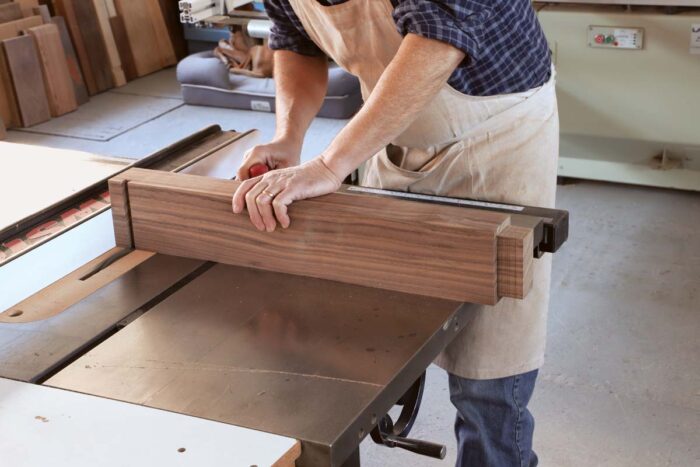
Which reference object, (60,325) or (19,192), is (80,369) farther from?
(19,192)

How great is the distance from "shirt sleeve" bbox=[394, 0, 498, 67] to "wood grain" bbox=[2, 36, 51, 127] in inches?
95.5

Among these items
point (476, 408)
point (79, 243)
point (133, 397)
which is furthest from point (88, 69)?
point (133, 397)

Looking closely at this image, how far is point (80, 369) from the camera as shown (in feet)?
3.73

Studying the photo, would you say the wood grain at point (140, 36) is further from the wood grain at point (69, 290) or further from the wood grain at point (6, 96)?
the wood grain at point (69, 290)

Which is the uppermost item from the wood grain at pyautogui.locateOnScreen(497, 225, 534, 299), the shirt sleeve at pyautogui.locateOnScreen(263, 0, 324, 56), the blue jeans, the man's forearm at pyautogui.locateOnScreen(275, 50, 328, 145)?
the shirt sleeve at pyautogui.locateOnScreen(263, 0, 324, 56)

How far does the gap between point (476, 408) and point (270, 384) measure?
59 cm

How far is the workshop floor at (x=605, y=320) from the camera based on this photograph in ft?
7.20

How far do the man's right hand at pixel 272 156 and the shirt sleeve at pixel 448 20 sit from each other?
0.33m

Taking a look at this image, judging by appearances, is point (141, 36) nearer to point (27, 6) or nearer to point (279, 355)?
point (27, 6)

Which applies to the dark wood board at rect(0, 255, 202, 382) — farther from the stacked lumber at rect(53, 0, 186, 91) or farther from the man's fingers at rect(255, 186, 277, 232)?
the stacked lumber at rect(53, 0, 186, 91)

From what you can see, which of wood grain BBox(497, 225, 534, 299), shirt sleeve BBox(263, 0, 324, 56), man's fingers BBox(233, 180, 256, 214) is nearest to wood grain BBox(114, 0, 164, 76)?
shirt sleeve BBox(263, 0, 324, 56)

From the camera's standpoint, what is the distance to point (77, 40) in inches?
151

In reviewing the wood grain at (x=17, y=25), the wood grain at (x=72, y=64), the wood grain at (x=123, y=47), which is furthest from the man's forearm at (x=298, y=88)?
the wood grain at (x=123, y=47)

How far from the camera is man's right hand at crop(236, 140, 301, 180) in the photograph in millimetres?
1494
